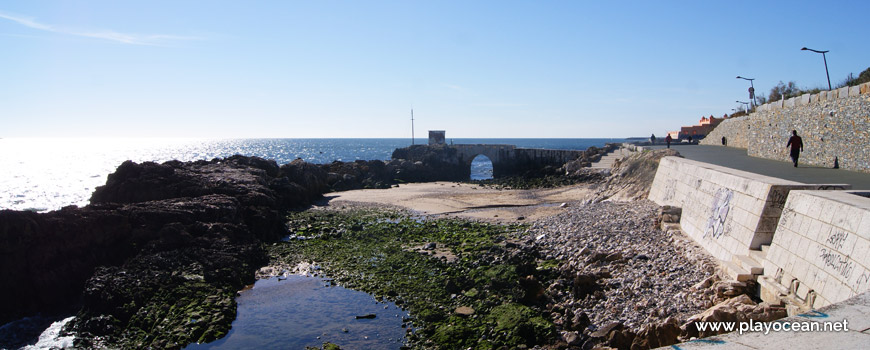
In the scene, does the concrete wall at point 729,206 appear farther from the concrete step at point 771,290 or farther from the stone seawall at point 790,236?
the concrete step at point 771,290

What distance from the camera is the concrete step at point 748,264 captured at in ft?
26.9

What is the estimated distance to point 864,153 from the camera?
43.6 ft

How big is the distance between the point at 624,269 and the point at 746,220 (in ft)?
9.00

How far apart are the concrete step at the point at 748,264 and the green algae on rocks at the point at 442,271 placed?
3352 millimetres

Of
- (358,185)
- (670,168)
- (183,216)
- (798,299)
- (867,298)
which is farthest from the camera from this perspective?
(358,185)

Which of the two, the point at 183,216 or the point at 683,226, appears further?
the point at 183,216

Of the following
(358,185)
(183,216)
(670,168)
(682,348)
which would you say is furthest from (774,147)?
(358,185)

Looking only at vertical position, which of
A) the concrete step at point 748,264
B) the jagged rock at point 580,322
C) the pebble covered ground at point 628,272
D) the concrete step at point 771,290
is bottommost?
the jagged rock at point 580,322

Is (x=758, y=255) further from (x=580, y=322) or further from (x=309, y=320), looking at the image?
(x=309, y=320)

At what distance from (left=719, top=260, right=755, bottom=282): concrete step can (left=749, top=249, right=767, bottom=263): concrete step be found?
31cm

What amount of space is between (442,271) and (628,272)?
5.37 meters

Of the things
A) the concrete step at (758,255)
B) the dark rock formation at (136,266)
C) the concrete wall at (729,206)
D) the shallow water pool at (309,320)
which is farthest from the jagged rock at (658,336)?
the dark rock formation at (136,266)

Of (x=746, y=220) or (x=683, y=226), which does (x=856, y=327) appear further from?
(x=683, y=226)

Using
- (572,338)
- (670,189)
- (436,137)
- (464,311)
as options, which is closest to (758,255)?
(572,338)
